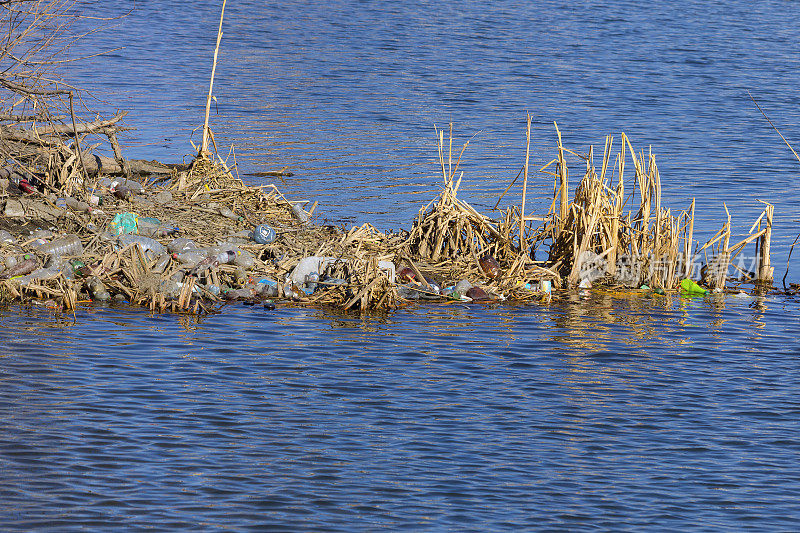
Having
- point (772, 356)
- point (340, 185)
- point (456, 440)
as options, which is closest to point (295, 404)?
point (456, 440)

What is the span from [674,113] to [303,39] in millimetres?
13578

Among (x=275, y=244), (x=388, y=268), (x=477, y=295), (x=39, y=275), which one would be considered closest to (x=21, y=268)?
(x=39, y=275)

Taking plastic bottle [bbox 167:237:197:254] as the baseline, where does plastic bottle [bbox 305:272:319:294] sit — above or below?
below

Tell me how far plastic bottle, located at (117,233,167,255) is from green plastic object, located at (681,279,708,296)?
20.9 feet

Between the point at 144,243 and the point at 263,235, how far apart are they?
1.50 metres

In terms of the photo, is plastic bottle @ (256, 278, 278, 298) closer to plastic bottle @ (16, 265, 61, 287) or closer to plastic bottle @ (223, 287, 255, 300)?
plastic bottle @ (223, 287, 255, 300)

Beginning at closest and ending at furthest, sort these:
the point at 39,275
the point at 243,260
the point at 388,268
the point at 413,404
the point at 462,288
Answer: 1. the point at 413,404
2. the point at 39,275
3. the point at 388,268
4. the point at 243,260
5. the point at 462,288

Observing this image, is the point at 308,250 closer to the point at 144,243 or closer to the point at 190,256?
the point at 190,256

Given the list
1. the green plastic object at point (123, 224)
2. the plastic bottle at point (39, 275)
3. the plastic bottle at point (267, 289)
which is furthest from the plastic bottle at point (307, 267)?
the plastic bottle at point (39, 275)

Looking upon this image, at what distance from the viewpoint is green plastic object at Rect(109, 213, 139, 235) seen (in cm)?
1252

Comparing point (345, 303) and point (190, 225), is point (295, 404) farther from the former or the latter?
point (190, 225)

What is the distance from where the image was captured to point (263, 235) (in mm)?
12883

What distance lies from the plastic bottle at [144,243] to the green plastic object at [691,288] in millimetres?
6379

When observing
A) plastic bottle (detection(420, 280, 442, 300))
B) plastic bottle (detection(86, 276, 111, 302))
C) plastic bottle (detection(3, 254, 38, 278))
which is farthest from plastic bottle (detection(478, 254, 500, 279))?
plastic bottle (detection(3, 254, 38, 278))
